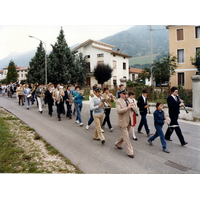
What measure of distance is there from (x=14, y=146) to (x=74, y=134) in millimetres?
2276

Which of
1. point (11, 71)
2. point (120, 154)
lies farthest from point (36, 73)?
point (120, 154)

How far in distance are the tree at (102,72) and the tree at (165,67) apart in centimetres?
1090

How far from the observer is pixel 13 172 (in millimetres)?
3963

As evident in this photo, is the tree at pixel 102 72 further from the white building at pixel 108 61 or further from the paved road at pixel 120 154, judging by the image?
the paved road at pixel 120 154

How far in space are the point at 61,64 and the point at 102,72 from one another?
36.6 ft

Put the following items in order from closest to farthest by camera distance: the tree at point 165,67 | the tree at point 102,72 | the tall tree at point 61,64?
1. the tall tree at point 61,64
2. the tree at point 165,67
3. the tree at point 102,72

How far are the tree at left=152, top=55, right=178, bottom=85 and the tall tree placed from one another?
1018 cm

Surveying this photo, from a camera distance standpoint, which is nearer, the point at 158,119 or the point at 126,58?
the point at 158,119

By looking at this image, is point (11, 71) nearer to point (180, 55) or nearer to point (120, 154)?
point (120, 154)

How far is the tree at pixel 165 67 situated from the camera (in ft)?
65.2

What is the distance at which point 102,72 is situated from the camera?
98.3ft

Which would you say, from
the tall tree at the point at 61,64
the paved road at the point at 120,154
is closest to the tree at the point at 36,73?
the tall tree at the point at 61,64

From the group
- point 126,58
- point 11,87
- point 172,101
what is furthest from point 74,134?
point 126,58

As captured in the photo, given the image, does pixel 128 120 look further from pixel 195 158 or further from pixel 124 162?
pixel 195 158
